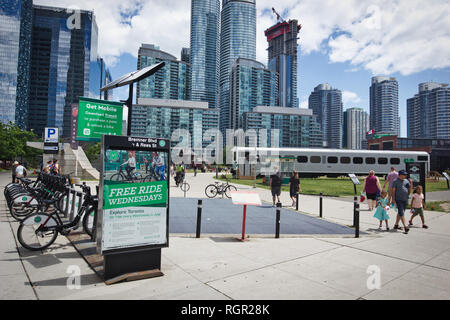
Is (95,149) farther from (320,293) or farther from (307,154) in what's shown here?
(320,293)

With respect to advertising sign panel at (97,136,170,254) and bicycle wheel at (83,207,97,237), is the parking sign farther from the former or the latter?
advertising sign panel at (97,136,170,254)

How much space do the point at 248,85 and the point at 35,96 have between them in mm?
123091

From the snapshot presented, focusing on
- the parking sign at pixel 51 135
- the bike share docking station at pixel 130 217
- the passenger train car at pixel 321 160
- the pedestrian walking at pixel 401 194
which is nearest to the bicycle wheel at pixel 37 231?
the bike share docking station at pixel 130 217

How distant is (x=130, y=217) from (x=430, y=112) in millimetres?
212846

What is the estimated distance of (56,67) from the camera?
150 metres

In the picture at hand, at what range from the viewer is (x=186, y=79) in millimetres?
195375

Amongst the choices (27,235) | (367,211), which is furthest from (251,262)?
(367,211)

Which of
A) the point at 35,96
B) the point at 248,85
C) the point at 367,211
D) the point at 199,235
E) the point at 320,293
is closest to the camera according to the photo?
the point at 320,293

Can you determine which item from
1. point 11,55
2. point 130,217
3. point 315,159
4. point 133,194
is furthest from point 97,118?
point 11,55

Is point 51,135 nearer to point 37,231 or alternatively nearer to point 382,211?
point 37,231

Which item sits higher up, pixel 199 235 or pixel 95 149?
pixel 95 149

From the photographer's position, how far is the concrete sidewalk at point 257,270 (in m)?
3.98

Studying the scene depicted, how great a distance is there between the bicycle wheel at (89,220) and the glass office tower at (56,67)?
161894mm

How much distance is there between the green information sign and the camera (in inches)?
239
